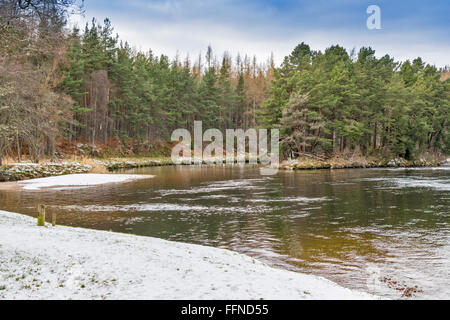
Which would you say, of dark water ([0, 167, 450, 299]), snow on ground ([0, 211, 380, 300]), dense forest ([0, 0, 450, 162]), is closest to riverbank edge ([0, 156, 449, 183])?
dense forest ([0, 0, 450, 162])

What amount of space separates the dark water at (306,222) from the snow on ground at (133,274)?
199 centimetres

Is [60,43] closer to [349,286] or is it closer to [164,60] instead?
[349,286]

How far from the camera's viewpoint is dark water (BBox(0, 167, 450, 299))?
867 centimetres

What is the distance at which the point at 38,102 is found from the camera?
32.1m

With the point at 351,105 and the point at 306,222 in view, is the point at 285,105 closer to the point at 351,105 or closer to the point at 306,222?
the point at 351,105

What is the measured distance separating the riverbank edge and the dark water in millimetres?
→ 9340

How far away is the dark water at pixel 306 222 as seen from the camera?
867 centimetres

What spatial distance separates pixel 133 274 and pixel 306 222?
930 cm

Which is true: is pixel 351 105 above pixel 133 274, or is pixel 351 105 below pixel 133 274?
above

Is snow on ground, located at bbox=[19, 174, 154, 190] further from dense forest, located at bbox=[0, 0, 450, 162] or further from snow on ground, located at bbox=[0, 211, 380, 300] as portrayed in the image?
snow on ground, located at bbox=[0, 211, 380, 300]

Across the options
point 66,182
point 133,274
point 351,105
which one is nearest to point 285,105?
point 351,105

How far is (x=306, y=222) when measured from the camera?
14.2 meters

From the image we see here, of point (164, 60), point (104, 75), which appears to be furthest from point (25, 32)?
point (164, 60)

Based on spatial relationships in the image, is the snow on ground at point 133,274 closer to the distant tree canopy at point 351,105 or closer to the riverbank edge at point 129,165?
the riverbank edge at point 129,165
